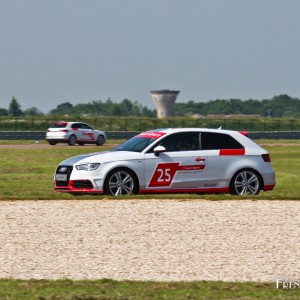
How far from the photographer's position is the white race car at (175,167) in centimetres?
1980

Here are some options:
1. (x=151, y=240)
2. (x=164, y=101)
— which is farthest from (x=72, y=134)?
(x=164, y=101)

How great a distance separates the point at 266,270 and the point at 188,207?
5608 mm

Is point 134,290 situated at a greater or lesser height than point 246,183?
lesser

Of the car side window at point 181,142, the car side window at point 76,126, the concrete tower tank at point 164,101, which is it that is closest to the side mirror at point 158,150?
the car side window at point 181,142

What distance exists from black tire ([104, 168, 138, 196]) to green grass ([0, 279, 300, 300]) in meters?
8.88

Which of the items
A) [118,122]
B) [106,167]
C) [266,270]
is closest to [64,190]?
[106,167]

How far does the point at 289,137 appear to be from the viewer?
70.2m

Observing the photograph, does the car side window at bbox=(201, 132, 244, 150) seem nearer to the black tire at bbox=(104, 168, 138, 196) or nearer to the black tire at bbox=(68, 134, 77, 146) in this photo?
the black tire at bbox=(104, 168, 138, 196)

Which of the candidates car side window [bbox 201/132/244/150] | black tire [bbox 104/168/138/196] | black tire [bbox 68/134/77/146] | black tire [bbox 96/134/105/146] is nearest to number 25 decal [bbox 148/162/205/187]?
black tire [bbox 104/168/138/196]

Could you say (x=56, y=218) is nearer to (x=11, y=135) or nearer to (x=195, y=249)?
(x=195, y=249)

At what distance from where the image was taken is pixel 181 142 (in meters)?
20.5

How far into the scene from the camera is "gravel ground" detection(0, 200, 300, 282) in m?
11.8

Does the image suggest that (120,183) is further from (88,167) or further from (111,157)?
(88,167)

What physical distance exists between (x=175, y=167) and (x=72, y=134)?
3695 cm
